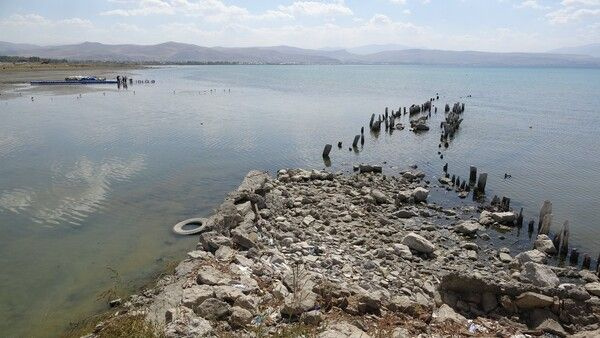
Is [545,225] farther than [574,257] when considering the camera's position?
Yes

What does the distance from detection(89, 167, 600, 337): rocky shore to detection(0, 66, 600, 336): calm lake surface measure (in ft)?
9.04

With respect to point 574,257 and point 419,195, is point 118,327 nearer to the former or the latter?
point 574,257

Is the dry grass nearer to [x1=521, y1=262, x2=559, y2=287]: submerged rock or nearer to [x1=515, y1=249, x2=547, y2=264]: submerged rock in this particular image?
[x1=521, y1=262, x2=559, y2=287]: submerged rock

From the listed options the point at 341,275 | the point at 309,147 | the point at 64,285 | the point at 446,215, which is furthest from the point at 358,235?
the point at 309,147

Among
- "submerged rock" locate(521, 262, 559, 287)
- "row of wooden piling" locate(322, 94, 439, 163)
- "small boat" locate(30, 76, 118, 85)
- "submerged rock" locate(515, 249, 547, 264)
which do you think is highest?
"small boat" locate(30, 76, 118, 85)

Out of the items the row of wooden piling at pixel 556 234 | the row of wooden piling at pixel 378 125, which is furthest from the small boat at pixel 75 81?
the row of wooden piling at pixel 556 234

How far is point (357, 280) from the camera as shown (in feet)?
44.2


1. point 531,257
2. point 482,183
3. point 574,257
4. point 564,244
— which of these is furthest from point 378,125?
point 531,257

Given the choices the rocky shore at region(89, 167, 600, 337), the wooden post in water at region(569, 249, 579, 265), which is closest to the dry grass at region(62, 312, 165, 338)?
the rocky shore at region(89, 167, 600, 337)

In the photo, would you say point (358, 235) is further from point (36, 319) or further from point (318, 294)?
point (36, 319)

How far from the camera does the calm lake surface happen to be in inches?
606

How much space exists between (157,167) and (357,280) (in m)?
19.4

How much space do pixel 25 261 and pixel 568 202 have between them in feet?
88.2

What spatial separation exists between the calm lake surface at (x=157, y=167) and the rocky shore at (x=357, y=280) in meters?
2.76
